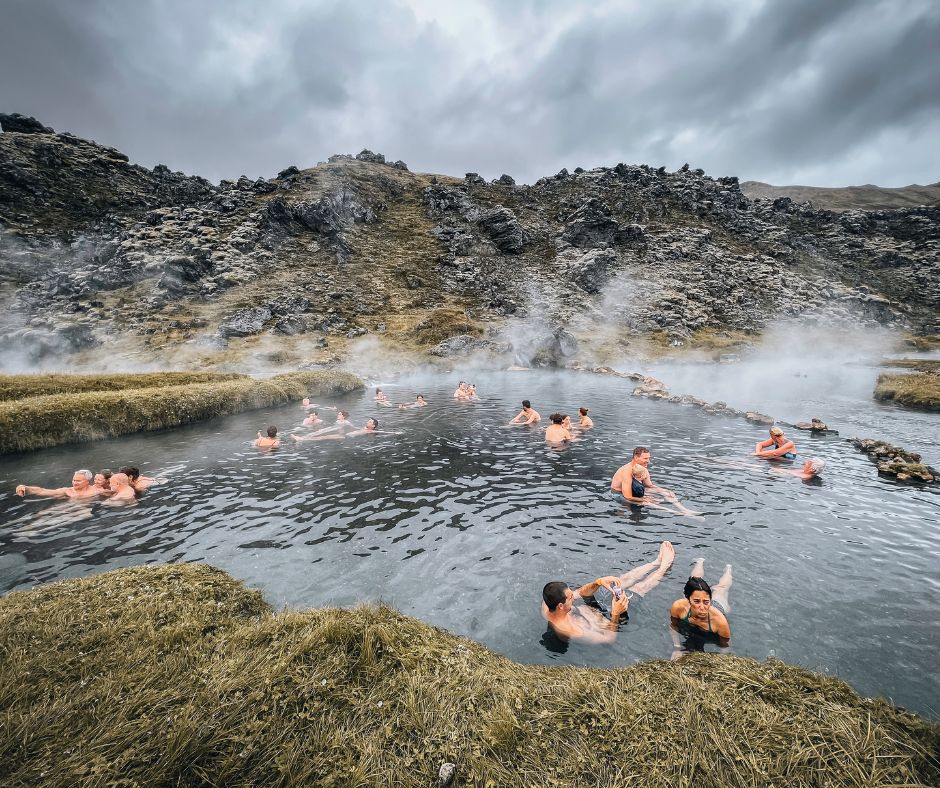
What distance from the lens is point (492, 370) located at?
50.4m

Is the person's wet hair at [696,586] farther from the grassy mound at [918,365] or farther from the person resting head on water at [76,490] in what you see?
the grassy mound at [918,365]

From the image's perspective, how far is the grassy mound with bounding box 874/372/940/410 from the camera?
79.4 feet

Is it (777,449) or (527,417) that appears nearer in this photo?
(777,449)

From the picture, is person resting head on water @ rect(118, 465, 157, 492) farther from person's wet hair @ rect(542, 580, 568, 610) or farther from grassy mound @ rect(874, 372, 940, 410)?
grassy mound @ rect(874, 372, 940, 410)

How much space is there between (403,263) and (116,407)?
6763 centimetres

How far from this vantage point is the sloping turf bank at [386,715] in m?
3.21

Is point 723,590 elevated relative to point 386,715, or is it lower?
lower

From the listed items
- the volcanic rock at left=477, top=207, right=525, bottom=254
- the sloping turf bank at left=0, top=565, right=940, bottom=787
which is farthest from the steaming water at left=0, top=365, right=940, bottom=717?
the volcanic rock at left=477, top=207, right=525, bottom=254

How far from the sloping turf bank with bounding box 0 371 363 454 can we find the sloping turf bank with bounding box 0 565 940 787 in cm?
1791

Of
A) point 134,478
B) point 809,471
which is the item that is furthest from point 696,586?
point 134,478

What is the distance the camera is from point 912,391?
1009 inches

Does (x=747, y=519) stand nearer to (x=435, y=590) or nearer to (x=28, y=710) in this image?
(x=435, y=590)

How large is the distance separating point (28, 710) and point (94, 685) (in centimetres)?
45

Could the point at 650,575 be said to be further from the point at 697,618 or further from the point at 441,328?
the point at 441,328
